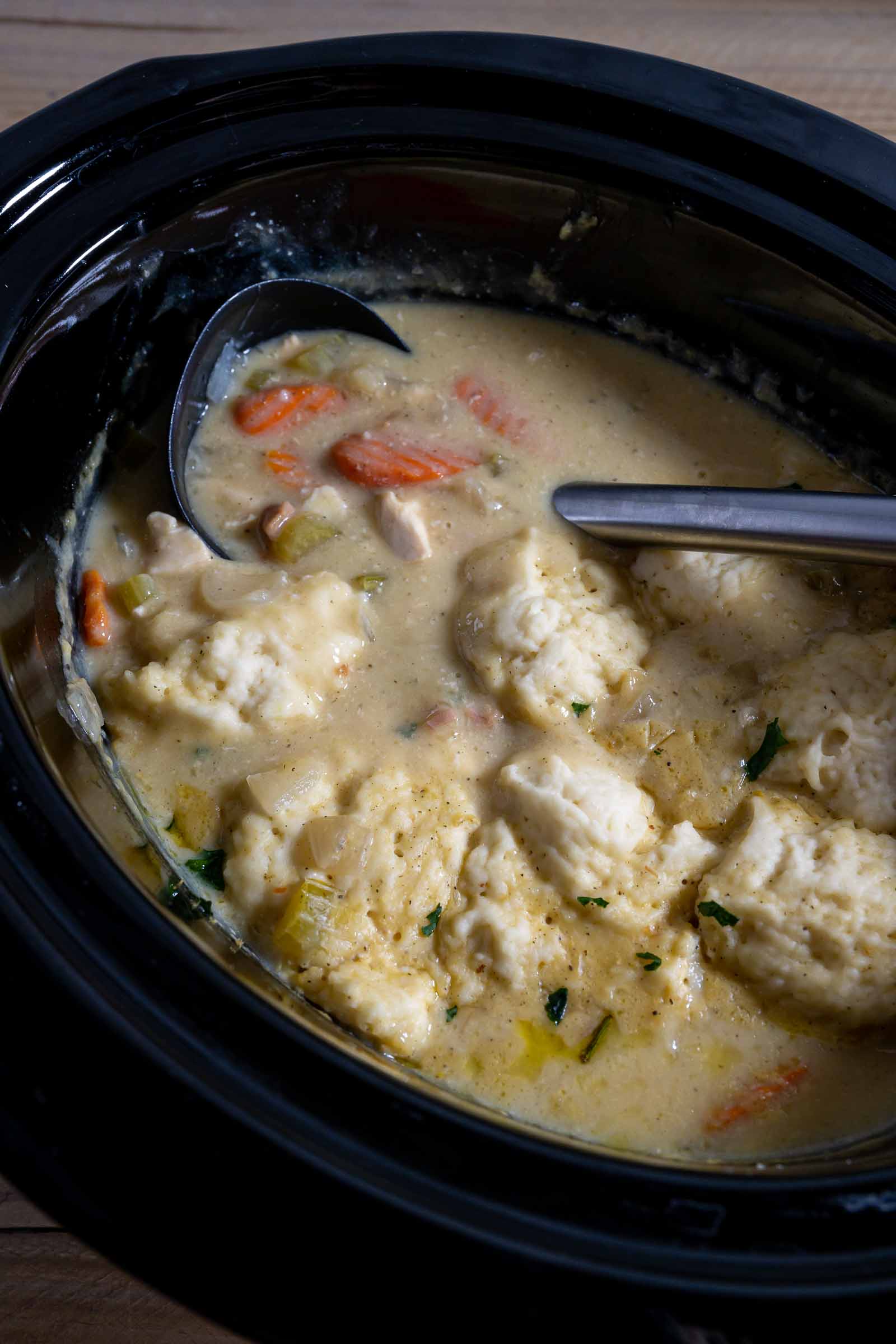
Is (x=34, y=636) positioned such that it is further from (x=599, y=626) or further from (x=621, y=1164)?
(x=621, y=1164)

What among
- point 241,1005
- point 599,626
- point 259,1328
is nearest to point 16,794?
point 241,1005

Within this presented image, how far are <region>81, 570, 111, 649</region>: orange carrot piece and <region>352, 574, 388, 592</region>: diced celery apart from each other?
0.41 metres

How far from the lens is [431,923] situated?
1632mm

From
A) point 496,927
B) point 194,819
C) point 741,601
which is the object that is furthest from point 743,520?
point 194,819

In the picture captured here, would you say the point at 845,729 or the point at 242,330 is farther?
the point at 242,330

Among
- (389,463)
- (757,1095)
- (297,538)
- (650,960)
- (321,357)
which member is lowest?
(757,1095)

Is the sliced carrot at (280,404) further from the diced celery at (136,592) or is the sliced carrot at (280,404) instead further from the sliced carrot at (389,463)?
the diced celery at (136,592)

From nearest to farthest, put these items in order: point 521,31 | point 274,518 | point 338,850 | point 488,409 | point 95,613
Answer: point 338,850 < point 95,613 < point 274,518 < point 488,409 < point 521,31

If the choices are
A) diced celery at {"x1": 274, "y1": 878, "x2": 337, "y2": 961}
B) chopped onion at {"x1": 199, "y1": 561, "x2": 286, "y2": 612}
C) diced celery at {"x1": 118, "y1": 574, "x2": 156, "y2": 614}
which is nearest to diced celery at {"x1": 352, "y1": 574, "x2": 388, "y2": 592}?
chopped onion at {"x1": 199, "y1": 561, "x2": 286, "y2": 612}

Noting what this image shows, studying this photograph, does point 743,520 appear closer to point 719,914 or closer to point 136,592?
point 719,914

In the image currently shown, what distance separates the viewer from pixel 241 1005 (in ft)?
3.90

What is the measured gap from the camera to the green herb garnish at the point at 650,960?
5.25 ft

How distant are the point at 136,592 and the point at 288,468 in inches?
15.3

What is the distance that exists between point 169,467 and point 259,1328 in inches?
54.9
